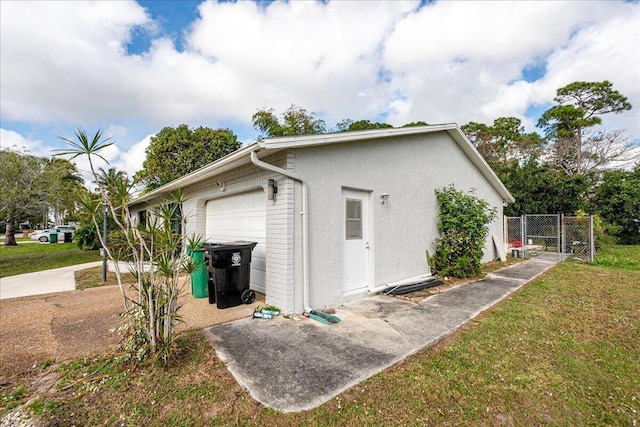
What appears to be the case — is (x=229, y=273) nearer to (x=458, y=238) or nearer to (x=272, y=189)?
(x=272, y=189)

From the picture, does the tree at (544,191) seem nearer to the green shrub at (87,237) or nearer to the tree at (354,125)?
the tree at (354,125)


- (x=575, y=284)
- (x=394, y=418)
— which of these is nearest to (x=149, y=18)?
(x=394, y=418)

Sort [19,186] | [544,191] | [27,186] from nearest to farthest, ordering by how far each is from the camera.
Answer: [19,186] < [27,186] < [544,191]

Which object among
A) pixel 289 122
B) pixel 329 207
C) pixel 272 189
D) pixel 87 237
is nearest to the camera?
pixel 272 189

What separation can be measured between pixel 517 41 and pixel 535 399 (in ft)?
46.5

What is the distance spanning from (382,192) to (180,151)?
71.2ft

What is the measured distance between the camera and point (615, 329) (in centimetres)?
423

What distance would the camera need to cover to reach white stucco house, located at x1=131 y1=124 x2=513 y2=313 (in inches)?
189

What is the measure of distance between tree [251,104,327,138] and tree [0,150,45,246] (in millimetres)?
13597

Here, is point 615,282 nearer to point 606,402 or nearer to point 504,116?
point 606,402

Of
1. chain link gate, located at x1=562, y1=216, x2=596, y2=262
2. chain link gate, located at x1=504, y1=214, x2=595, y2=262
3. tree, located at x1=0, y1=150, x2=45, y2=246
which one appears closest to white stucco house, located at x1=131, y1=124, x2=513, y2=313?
chain link gate, located at x1=504, y1=214, x2=595, y2=262

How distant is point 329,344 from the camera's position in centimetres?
364

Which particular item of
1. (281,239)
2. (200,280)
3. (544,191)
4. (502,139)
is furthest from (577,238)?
(502,139)

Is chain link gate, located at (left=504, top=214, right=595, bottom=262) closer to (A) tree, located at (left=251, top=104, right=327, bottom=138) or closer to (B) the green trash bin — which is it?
(B) the green trash bin
